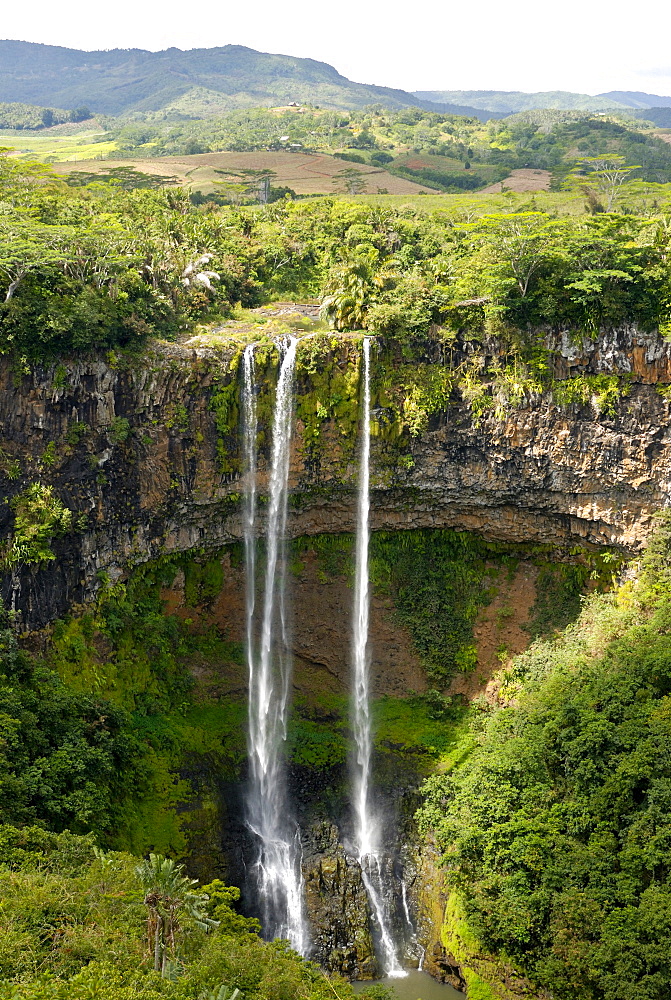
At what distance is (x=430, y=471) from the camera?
2653 cm

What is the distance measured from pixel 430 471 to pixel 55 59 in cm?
20053

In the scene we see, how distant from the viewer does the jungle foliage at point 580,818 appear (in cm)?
1631

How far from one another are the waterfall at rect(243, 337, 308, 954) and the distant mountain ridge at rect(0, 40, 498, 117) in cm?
12830

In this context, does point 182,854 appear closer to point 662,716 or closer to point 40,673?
point 40,673

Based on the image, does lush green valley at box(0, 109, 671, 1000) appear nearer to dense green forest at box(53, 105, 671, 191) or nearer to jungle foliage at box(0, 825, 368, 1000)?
jungle foliage at box(0, 825, 368, 1000)

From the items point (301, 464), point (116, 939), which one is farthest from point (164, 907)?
point (301, 464)

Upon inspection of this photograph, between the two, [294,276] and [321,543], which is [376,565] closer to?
[321,543]

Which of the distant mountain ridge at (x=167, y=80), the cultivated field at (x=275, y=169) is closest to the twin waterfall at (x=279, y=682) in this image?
the cultivated field at (x=275, y=169)

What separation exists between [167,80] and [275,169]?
126 metres

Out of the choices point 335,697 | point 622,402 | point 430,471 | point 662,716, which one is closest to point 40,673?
point 335,697

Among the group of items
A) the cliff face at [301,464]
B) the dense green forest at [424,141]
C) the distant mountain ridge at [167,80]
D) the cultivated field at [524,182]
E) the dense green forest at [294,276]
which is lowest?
the cliff face at [301,464]

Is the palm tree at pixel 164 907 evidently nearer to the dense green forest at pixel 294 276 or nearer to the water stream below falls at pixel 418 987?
the water stream below falls at pixel 418 987

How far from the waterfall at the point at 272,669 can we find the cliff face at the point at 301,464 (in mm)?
544

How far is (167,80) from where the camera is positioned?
536ft
